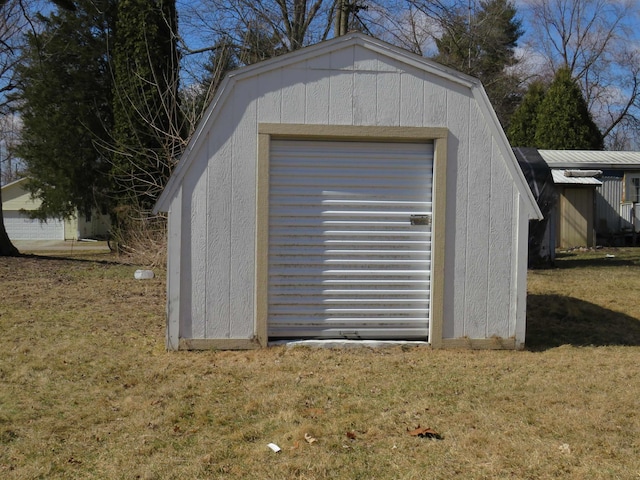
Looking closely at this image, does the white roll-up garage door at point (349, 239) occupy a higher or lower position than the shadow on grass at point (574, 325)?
higher

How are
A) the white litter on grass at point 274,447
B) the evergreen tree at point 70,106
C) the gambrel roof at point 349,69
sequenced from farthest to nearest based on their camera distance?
the evergreen tree at point 70,106
the gambrel roof at point 349,69
the white litter on grass at point 274,447

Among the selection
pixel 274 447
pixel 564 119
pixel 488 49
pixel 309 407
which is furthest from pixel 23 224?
pixel 274 447

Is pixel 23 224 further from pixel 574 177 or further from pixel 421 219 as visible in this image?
pixel 421 219

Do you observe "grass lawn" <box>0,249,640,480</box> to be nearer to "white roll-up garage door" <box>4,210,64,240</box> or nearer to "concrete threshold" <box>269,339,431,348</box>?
"concrete threshold" <box>269,339,431,348</box>

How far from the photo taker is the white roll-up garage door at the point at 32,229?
1614 inches

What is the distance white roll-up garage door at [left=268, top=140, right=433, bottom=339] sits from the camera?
7.04 meters

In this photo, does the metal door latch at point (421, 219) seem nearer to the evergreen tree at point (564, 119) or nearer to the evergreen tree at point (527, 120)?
the evergreen tree at point (564, 119)

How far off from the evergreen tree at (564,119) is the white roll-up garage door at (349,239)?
69.2 ft

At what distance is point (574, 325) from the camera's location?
8.80m

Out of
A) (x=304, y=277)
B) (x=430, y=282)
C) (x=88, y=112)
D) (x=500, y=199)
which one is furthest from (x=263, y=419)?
(x=88, y=112)

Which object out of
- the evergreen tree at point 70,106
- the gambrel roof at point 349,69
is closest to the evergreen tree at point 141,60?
the evergreen tree at point 70,106

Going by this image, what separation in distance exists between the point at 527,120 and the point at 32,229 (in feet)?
98.7

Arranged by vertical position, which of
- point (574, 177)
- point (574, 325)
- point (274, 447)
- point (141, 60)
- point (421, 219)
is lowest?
point (274, 447)

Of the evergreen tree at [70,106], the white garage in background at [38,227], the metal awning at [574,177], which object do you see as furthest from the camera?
the white garage in background at [38,227]
